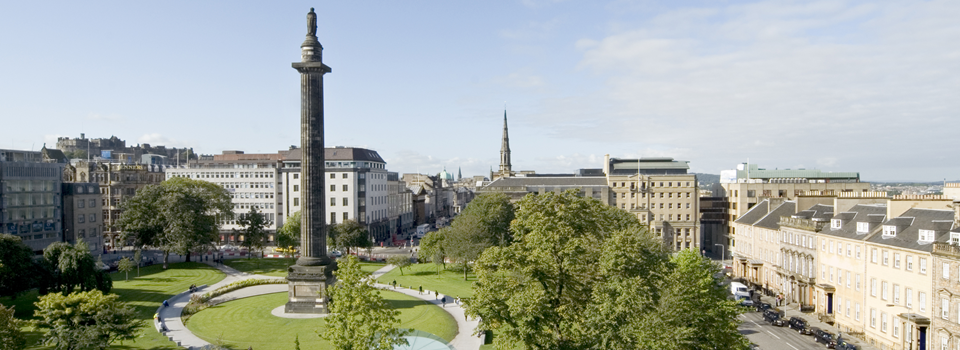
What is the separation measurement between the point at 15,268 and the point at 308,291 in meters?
26.1

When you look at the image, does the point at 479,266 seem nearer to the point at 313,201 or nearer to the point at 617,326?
the point at 617,326

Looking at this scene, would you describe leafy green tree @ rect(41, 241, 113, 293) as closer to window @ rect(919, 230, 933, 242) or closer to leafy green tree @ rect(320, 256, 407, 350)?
leafy green tree @ rect(320, 256, 407, 350)

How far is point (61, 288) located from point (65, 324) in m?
20.0

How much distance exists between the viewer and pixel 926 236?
4619 centimetres

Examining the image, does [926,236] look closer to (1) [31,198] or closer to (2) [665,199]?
(2) [665,199]

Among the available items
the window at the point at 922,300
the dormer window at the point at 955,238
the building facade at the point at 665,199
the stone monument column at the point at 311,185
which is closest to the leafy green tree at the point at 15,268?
the stone monument column at the point at 311,185

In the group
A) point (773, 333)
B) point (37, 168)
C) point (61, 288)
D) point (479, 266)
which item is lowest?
point (773, 333)

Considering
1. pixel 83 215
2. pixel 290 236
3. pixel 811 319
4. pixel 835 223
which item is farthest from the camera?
pixel 83 215

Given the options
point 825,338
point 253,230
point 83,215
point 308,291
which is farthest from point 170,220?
point 825,338

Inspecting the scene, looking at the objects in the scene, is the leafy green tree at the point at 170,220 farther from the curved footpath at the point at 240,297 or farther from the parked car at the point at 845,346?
the parked car at the point at 845,346

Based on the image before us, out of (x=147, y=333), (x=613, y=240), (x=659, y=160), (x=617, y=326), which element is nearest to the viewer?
(x=617, y=326)

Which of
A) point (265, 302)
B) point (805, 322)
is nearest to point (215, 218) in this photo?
point (265, 302)

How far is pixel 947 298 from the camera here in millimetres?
42469

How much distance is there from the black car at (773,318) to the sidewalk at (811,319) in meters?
1.26
